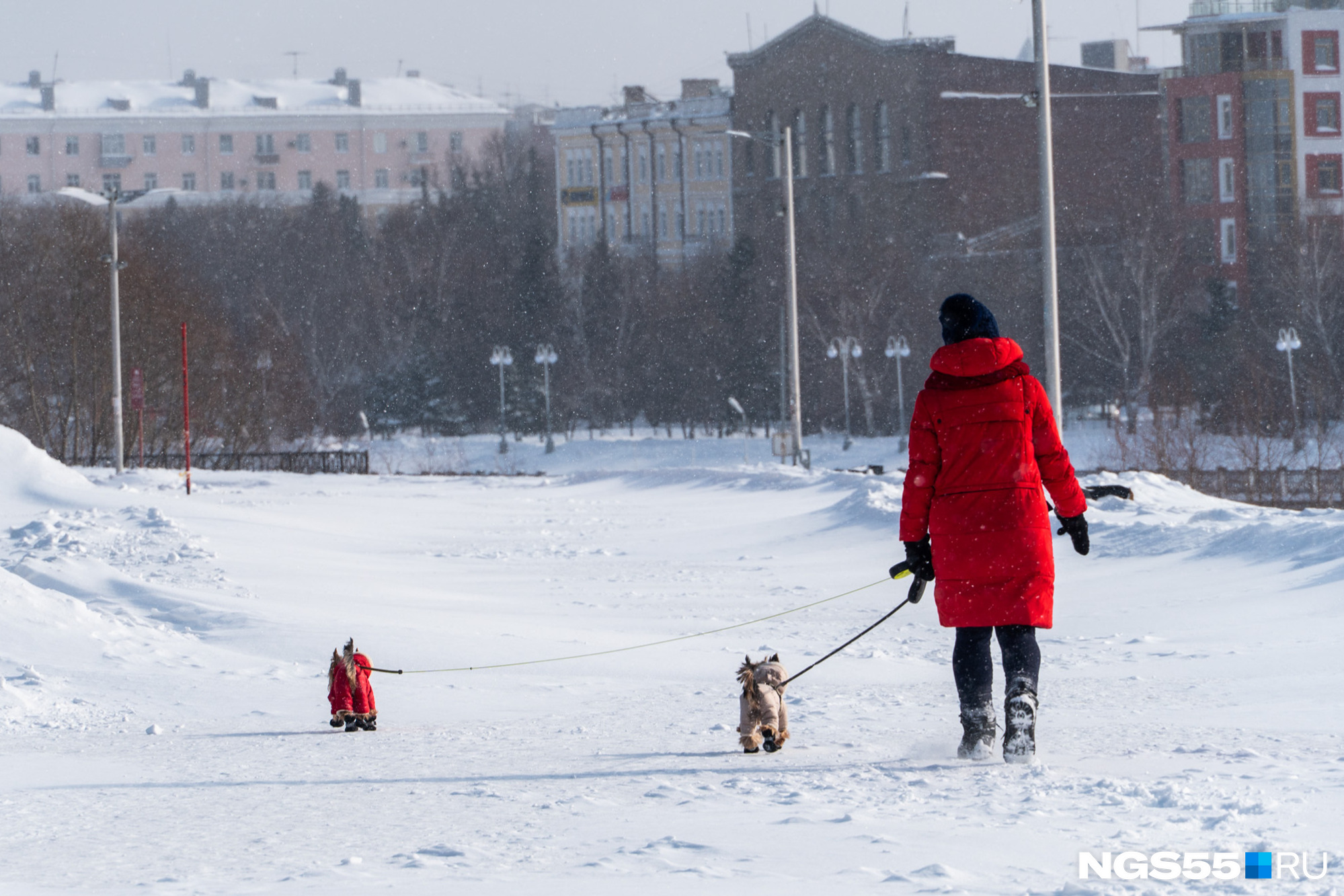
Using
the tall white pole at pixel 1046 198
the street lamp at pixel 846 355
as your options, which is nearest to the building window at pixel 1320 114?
the street lamp at pixel 846 355

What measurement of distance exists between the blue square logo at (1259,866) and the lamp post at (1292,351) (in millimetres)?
38371

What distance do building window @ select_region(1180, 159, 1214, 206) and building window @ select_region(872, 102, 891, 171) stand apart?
1172 cm

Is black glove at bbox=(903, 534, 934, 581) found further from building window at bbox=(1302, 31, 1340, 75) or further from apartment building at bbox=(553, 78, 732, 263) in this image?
apartment building at bbox=(553, 78, 732, 263)

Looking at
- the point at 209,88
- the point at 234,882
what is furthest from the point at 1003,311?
the point at 209,88

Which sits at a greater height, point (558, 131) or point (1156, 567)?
point (558, 131)

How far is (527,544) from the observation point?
66.0ft

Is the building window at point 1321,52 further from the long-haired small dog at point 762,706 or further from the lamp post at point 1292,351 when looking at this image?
the long-haired small dog at point 762,706

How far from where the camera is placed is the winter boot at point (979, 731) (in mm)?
6203

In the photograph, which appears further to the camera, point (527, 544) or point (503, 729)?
point (527, 544)

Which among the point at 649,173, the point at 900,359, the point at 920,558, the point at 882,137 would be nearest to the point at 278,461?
the point at 900,359

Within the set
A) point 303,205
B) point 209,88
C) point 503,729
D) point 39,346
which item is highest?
point 209,88

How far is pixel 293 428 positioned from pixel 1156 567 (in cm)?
4036

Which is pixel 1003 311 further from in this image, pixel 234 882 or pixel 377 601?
pixel 234 882

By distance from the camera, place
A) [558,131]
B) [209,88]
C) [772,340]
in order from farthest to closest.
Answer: [209,88], [558,131], [772,340]
